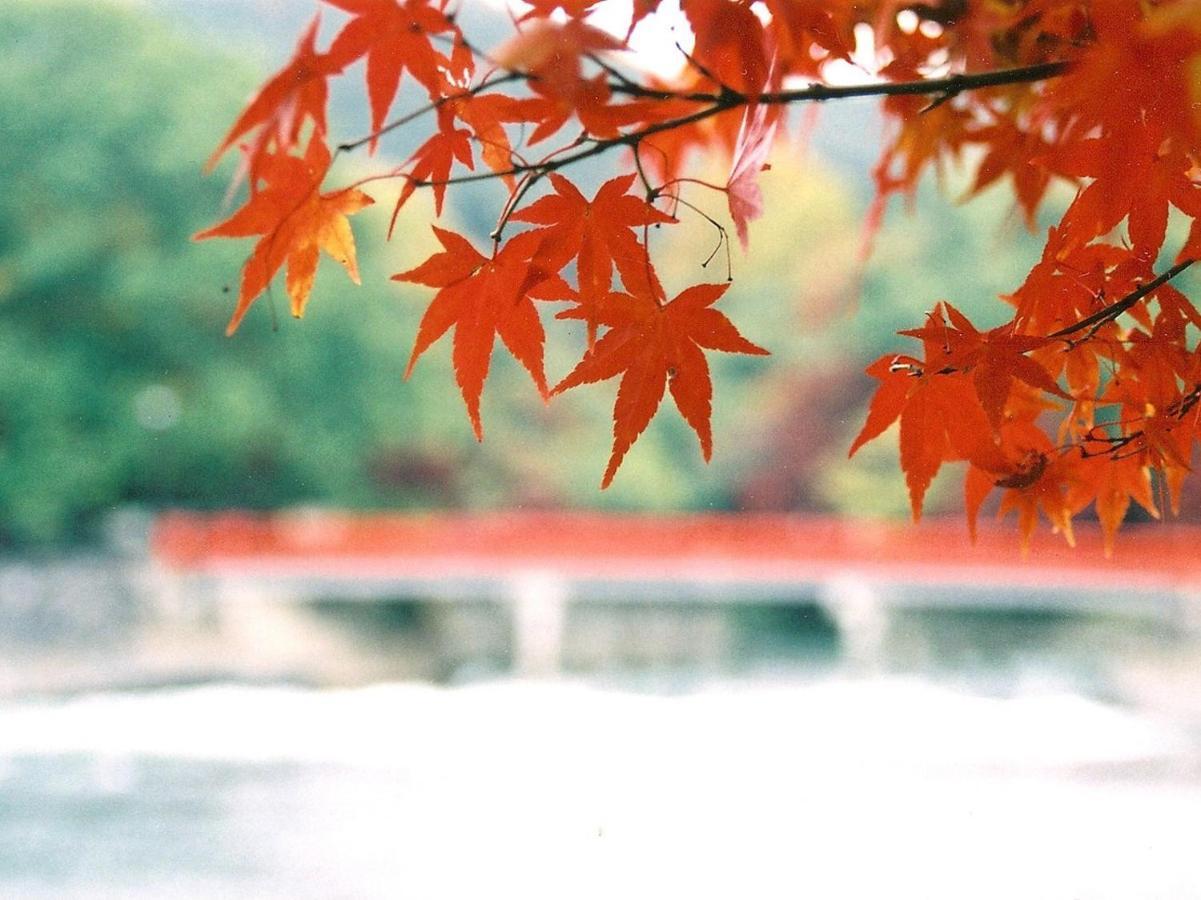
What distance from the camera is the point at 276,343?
473cm

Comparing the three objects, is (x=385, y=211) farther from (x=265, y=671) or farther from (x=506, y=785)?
(x=506, y=785)

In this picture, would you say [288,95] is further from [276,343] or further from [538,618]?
[276,343]

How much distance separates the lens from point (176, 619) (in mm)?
3209

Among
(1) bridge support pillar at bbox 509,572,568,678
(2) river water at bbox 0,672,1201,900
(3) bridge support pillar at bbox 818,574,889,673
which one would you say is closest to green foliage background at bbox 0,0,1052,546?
(3) bridge support pillar at bbox 818,574,889,673

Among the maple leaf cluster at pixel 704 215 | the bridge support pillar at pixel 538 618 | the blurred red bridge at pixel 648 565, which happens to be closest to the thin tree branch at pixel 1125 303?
the maple leaf cluster at pixel 704 215

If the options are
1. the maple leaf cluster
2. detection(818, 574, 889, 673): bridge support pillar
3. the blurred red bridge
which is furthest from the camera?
detection(818, 574, 889, 673): bridge support pillar

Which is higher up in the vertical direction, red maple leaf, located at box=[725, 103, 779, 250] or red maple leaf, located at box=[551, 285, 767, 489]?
red maple leaf, located at box=[725, 103, 779, 250]

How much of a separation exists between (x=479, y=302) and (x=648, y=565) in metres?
3.43

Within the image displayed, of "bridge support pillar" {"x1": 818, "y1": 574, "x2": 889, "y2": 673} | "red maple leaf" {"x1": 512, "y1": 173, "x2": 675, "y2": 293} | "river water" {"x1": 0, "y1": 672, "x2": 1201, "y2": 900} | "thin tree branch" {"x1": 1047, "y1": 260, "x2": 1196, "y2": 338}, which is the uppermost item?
"bridge support pillar" {"x1": 818, "y1": 574, "x2": 889, "y2": 673}

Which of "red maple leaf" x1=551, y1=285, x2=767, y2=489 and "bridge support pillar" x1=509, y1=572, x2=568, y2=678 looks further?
"bridge support pillar" x1=509, y1=572, x2=568, y2=678

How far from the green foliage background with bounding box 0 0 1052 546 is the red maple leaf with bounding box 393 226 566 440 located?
9.10 ft

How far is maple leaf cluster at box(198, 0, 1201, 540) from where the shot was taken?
0.85ft

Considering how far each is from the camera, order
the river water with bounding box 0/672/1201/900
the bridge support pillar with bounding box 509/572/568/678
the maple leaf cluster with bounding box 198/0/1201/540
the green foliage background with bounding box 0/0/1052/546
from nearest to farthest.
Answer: the maple leaf cluster with bounding box 198/0/1201/540
the river water with bounding box 0/672/1201/900
the bridge support pillar with bounding box 509/572/568/678
the green foliage background with bounding box 0/0/1052/546

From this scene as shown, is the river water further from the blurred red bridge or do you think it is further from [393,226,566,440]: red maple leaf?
the blurred red bridge
